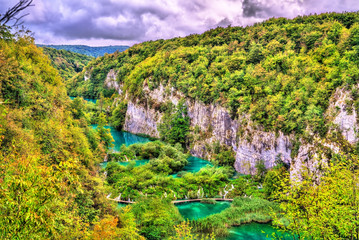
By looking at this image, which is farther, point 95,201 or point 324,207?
point 95,201

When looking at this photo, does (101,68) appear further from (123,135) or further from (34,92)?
(34,92)

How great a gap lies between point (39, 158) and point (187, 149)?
48.4 meters

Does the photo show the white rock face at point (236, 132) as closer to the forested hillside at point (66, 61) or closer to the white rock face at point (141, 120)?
the white rock face at point (141, 120)

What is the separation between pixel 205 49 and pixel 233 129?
2892 cm

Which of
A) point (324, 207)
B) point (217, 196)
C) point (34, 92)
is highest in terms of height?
point (34, 92)

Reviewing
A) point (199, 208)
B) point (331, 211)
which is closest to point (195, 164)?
point (199, 208)

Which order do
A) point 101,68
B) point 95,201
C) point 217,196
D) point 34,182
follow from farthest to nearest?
point 101,68
point 217,196
point 95,201
point 34,182

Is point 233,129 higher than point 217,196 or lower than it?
higher

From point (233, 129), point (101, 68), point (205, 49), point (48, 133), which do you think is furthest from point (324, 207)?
point (101, 68)

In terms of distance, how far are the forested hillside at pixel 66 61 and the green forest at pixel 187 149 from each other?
326 ft

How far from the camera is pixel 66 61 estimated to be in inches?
6378

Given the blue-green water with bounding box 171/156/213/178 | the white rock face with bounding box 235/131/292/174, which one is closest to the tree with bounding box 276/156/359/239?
the white rock face with bounding box 235/131/292/174

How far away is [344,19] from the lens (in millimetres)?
42438

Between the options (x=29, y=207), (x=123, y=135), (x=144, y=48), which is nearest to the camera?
(x=29, y=207)
